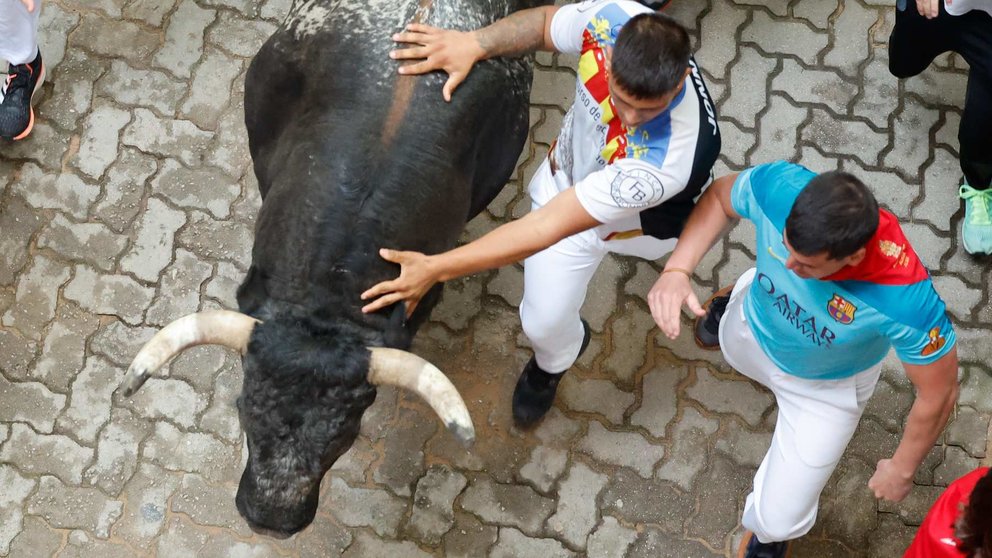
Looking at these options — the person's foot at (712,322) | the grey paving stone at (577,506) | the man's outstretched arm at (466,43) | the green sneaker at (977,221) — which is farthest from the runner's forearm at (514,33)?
the green sneaker at (977,221)

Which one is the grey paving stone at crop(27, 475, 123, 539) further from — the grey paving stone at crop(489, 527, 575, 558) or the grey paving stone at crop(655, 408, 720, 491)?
the grey paving stone at crop(655, 408, 720, 491)

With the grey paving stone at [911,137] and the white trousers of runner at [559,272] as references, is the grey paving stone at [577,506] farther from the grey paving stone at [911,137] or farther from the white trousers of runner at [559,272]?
the grey paving stone at [911,137]

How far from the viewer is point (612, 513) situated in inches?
195

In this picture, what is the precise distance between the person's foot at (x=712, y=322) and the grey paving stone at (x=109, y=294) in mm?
3040

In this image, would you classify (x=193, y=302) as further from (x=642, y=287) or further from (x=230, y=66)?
(x=642, y=287)

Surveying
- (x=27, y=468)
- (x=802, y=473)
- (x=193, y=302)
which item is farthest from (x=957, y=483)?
(x=27, y=468)

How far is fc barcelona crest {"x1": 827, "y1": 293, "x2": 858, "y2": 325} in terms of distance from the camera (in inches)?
133

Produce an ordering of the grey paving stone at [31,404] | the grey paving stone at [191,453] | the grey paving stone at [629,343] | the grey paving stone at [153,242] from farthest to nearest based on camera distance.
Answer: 1. the grey paving stone at [153,242]
2. the grey paving stone at [629,343]
3. the grey paving stone at [31,404]
4. the grey paving stone at [191,453]

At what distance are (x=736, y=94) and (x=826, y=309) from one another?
2.53 metres

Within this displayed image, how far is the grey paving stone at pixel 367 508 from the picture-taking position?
4.89m

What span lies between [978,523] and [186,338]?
2.73m

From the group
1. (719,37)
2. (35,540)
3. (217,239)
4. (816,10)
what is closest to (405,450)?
(217,239)

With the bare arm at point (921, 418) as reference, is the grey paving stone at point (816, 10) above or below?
above

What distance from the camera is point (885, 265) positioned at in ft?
10.7
